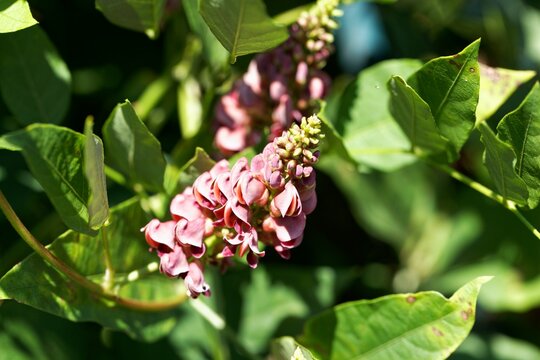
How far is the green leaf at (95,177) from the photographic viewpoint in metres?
1.01

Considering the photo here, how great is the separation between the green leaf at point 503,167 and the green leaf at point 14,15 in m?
0.61

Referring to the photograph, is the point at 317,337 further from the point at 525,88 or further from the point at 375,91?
the point at 525,88

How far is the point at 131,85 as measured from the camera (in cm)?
183

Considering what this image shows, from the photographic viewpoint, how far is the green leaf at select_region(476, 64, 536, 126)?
135 cm

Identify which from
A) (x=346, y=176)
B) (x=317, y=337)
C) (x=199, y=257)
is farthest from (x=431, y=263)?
(x=199, y=257)

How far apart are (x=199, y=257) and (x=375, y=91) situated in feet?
1.59

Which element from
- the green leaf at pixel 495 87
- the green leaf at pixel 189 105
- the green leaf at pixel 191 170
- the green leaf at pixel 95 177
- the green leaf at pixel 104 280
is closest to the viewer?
the green leaf at pixel 95 177

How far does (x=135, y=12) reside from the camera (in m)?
1.31

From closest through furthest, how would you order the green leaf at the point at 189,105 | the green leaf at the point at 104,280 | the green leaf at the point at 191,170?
the green leaf at the point at 104,280
the green leaf at the point at 191,170
the green leaf at the point at 189,105

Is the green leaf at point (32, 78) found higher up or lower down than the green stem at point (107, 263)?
higher up

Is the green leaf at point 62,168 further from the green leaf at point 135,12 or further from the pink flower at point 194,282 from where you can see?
the green leaf at point 135,12

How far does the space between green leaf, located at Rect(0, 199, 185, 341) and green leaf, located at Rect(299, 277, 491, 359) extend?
0.77ft

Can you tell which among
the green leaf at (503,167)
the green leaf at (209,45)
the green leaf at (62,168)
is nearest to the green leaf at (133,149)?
the green leaf at (62,168)

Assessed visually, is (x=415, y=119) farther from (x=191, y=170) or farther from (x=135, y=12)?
(x=135, y=12)
